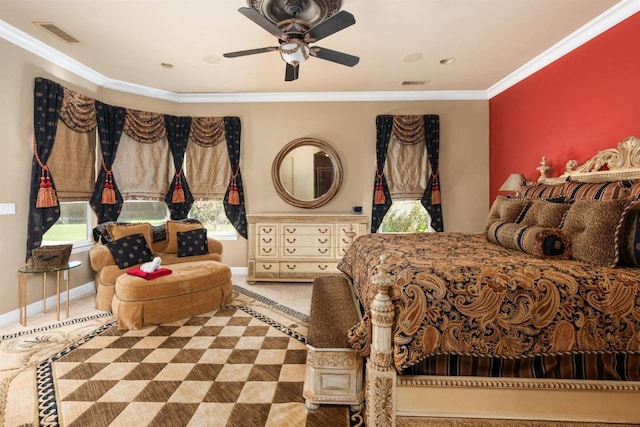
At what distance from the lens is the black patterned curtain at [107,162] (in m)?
4.29

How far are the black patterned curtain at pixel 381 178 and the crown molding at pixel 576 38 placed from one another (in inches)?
67.2

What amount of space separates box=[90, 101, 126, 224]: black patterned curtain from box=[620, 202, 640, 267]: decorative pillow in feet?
17.7

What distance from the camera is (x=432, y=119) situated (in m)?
4.91

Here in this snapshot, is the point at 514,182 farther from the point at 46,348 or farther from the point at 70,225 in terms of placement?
the point at 70,225

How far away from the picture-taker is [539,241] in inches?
81.5

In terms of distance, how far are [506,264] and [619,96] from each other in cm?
241

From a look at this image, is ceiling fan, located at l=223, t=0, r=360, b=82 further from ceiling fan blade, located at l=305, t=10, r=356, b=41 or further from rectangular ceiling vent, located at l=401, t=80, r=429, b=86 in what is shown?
rectangular ceiling vent, located at l=401, t=80, r=429, b=86

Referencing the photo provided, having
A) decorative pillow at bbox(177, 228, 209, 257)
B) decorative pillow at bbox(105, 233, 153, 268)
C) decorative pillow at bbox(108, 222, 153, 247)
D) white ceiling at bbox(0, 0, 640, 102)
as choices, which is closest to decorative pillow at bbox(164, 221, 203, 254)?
decorative pillow at bbox(177, 228, 209, 257)

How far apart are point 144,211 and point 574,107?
5794 mm

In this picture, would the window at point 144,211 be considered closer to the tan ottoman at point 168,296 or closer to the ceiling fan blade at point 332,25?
the tan ottoman at point 168,296

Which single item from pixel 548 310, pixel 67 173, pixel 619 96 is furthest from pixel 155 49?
pixel 619 96

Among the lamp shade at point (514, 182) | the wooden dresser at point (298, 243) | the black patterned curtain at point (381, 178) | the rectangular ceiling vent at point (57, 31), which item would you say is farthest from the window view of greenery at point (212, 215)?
the lamp shade at point (514, 182)

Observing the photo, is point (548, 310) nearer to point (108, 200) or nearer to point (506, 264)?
point (506, 264)

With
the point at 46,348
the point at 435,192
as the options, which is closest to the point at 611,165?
the point at 435,192
